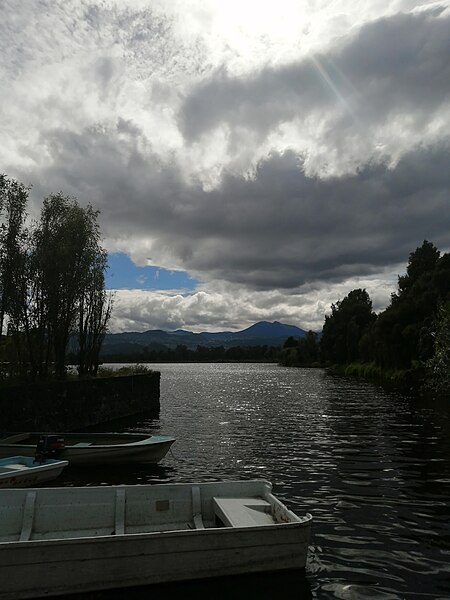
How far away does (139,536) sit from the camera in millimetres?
8352

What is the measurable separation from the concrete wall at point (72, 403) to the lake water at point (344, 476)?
1.90 m

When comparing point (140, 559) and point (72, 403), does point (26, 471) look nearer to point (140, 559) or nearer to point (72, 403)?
point (140, 559)

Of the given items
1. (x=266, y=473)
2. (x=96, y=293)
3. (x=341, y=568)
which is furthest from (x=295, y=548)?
(x=96, y=293)

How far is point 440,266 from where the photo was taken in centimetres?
6638

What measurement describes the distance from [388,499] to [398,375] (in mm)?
56709

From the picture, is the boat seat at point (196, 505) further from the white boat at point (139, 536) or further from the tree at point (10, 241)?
the tree at point (10, 241)

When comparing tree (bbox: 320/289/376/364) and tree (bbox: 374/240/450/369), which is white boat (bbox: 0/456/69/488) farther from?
tree (bbox: 320/289/376/364)

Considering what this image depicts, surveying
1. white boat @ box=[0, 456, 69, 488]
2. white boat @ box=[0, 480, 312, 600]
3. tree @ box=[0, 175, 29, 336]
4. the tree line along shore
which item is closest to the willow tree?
tree @ box=[0, 175, 29, 336]

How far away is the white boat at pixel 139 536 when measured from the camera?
811 centimetres

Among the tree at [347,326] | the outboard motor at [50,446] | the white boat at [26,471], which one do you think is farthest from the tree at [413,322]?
the white boat at [26,471]

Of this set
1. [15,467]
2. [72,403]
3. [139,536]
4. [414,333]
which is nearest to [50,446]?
[15,467]

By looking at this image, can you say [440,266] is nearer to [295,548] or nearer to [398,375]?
[398,375]

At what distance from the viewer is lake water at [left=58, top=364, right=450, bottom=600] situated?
9.28m

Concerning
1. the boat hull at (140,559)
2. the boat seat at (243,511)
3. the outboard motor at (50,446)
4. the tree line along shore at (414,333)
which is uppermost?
the tree line along shore at (414,333)
